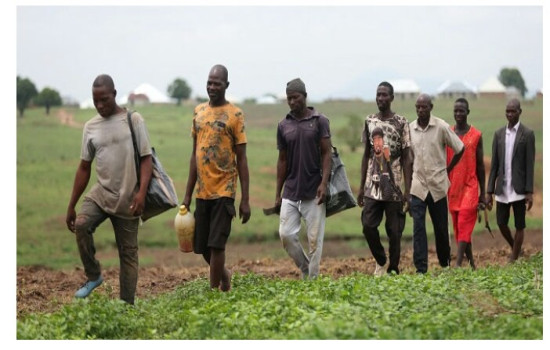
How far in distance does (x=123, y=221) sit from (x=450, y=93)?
49.1 m

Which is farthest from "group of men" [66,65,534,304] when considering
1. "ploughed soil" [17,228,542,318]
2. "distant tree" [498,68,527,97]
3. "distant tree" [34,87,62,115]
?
"distant tree" [498,68,527,97]

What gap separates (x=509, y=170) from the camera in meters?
14.4

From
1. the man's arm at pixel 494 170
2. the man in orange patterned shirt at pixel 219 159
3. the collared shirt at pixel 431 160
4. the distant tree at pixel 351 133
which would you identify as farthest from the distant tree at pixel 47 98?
the man in orange patterned shirt at pixel 219 159

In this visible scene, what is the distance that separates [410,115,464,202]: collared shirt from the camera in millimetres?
13008

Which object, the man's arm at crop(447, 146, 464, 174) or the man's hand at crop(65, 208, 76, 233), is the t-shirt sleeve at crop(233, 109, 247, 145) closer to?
the man's hand at crop(65, 208, 76, 233)

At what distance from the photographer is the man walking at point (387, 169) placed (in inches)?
488

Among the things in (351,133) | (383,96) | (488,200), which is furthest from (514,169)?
(351,133)

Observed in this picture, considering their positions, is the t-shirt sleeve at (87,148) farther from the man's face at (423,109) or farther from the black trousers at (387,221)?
the man's face at (423,109)

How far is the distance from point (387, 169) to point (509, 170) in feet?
8.80

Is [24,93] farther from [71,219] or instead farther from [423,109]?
[71,219]

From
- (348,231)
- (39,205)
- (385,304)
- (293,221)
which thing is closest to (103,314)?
(385,304)

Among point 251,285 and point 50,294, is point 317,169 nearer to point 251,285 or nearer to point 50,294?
point 251,285

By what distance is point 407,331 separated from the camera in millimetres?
8164

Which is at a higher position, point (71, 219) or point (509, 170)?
point (509, 170)
